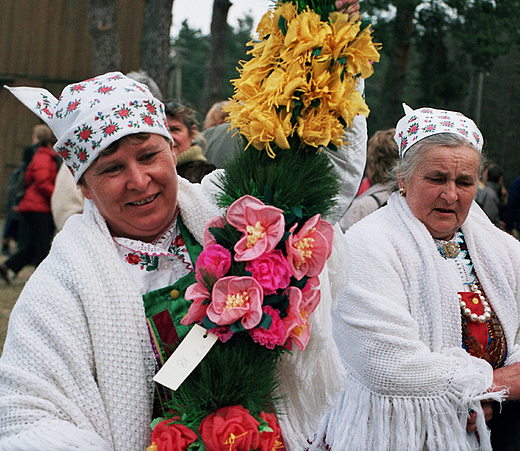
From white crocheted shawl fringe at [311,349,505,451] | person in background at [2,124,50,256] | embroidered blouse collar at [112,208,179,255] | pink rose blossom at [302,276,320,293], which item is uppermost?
pink rose blossom at [302,276,320,293]

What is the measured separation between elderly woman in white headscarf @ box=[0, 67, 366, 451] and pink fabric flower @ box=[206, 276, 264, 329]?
28 cm

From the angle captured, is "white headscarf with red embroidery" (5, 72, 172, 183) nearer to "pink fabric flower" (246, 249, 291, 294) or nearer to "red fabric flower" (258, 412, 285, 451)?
"pink fabric flower" (246, 249, 291, 294)

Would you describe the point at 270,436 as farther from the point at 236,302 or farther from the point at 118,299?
the point at 118,299

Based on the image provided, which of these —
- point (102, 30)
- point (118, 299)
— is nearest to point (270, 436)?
point (118, 299)

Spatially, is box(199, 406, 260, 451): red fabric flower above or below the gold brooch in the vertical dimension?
below

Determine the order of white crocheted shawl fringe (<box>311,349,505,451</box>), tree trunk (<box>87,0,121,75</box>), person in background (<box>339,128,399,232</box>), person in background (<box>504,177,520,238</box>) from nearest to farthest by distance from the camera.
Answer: white crocheted shawl fringe (<box>311,349,505,451</box>) < person in background (<box>339,128,399,232</box>) < person in background (<box>504,177,520,238</box>) < tree trunk (<box>87,0,121,75</box>)

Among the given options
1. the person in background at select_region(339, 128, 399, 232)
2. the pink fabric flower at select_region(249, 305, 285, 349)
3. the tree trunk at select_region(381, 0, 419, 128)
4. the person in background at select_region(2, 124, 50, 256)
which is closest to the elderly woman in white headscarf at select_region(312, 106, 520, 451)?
the pink fabric flower at select_region(249, 305, 285, 349)

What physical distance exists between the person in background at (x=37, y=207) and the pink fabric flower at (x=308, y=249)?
606 centimetres

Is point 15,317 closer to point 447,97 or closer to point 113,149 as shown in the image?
point 113,149

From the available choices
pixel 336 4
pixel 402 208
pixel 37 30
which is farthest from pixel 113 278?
pixel 37 30

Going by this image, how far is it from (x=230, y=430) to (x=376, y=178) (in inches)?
117

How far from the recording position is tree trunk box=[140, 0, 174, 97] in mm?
9438

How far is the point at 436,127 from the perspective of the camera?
2.65m

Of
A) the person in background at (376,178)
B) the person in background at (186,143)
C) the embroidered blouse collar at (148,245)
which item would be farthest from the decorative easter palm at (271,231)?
the person in background at (376,178)
